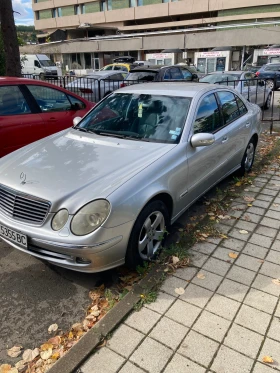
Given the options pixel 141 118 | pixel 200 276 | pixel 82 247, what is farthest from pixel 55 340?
pixel 141 118

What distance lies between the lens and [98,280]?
308 centimetres

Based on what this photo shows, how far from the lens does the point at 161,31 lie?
49.3 meters

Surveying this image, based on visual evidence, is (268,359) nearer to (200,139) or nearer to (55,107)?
(200,139)

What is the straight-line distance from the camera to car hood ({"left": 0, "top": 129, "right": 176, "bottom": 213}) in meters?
2.68

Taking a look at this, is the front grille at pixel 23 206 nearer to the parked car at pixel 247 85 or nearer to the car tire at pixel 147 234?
the car tire at pixel 147 234

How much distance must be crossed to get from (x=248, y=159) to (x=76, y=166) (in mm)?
3443

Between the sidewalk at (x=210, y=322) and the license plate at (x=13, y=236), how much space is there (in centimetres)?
108

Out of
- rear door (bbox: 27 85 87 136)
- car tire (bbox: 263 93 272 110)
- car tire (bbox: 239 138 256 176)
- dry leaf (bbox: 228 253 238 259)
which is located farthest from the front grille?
car tire (bbox: 263 93 272 110)

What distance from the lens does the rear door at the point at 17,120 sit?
4969 millimetres

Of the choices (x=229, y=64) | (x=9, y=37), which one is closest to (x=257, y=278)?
(x=9, y=37)

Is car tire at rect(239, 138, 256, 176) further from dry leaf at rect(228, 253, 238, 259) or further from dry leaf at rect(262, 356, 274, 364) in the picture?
dry leaf at rect(262, 356, 274, 364)

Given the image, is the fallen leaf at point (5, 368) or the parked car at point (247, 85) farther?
the parked car at point (247, 85)

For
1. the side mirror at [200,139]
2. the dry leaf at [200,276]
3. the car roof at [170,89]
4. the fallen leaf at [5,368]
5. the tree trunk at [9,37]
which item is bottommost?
the fallen leaf at [5,368]

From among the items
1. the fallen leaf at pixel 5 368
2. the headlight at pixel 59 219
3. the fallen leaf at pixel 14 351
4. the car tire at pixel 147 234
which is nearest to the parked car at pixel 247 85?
the car tire at pixel 147 234
